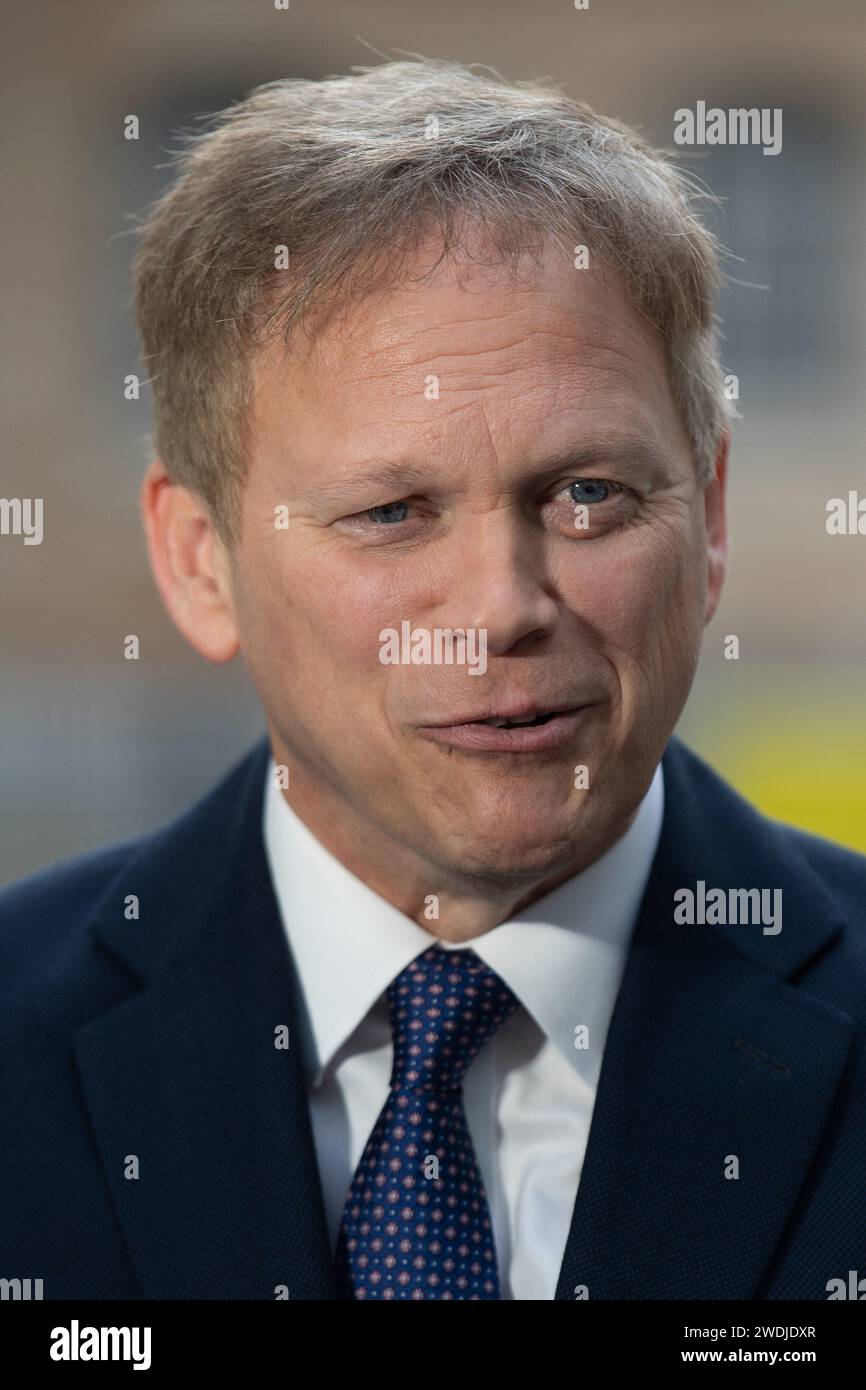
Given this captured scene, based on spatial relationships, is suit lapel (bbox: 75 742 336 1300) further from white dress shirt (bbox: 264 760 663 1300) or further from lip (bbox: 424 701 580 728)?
lip (bbox: 424 701 580 728)

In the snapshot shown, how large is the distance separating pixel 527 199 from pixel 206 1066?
0.93 m

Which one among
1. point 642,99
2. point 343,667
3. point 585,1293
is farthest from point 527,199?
point 642,99

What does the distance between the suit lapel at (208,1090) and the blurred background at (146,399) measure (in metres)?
3.76

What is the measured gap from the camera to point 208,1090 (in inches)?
63.3

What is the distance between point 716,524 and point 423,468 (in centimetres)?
46

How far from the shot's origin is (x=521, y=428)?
4.75 ft

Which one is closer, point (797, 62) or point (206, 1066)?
point (206, 1066)

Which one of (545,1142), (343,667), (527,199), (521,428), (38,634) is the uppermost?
(38,634)

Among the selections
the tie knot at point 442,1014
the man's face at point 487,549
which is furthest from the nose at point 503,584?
the tie knot at point 442,1014

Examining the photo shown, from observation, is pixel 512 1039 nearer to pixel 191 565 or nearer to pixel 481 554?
pixel 481 554

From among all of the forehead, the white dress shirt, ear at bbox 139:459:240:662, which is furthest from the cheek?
ear at bbox 139:459:240:662

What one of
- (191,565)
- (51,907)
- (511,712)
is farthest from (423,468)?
(51,907)

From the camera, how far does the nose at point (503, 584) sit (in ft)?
4.60
